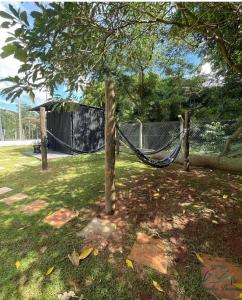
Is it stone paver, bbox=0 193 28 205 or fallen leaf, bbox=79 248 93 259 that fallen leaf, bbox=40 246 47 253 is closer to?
fallen leaf, bbox=79 248 93 259

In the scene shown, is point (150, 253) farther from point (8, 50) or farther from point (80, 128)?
point (80, 128)

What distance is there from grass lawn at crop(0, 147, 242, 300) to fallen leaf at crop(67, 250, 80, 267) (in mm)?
30

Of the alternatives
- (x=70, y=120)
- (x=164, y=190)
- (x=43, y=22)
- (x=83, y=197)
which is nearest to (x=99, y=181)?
(x=83, y=197)

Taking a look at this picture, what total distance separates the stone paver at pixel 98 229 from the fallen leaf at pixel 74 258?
9.8 inches

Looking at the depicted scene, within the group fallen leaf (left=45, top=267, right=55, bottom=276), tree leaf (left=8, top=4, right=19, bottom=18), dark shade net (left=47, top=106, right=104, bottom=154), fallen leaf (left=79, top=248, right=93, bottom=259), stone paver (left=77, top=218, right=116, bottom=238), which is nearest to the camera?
tree leaf (left=8, top=4, right=19, bottom=18)

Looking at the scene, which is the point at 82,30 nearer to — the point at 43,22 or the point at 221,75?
the point at 43,22

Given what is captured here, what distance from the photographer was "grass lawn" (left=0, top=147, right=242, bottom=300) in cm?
135

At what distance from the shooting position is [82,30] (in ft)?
5.16

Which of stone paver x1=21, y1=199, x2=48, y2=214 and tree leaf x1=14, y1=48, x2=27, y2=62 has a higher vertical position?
tree leaf x1=14, y1=48, x2=27, y2=62

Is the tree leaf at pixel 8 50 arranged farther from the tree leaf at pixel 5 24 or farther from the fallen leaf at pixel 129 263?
the fallen leaf at pixel 129 263

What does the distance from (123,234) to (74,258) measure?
50 cm

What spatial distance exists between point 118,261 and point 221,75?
302 inches

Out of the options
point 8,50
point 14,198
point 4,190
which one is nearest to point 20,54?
point 8,50

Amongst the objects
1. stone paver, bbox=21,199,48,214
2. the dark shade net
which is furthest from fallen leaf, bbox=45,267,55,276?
the dark shade net
